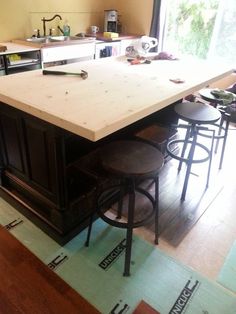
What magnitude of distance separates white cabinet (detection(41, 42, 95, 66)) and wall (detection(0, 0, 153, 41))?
2.47 feet

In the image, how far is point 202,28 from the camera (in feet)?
14.1

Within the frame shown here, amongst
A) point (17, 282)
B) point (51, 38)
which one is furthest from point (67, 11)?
point (17, 282)

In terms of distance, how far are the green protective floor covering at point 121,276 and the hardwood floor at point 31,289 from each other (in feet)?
0.15

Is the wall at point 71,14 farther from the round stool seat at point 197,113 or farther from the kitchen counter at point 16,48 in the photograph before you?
the round stool seat at point 197,113

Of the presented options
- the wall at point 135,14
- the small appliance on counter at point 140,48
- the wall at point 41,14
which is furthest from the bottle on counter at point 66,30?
the small appliance on counter at point 140,48

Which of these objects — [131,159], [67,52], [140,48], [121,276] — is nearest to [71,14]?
[67,52]

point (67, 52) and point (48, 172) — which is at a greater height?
point (67, 52)

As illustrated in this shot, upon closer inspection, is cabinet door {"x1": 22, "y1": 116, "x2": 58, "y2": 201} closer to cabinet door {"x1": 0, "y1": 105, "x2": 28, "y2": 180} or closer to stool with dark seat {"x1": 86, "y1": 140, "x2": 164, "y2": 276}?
cabinet door {"x1": 0, "y1": 105, "x2": 28, "y2": 180}

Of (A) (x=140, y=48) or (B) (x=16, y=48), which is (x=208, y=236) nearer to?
(A) (x=140, y=48)

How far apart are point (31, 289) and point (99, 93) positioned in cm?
121

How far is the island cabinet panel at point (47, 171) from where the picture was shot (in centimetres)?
150

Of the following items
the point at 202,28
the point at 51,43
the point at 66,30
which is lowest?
the point at 51,43

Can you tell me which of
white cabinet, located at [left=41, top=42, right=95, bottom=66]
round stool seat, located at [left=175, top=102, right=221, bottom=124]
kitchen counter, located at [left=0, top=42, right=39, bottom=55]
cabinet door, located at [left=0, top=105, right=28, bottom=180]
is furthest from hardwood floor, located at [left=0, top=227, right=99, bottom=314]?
white cabinet, located at [left=41, top=42, right=95, bottom=66]

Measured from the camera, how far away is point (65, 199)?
1618 mm
